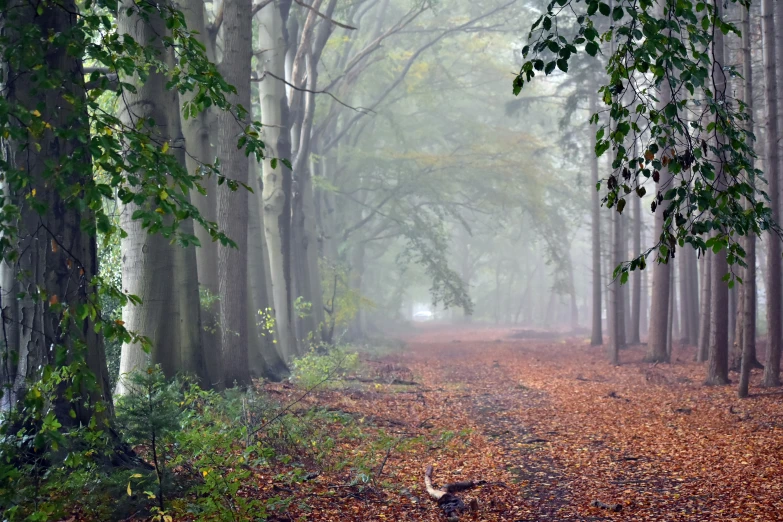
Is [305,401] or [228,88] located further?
[305,401]

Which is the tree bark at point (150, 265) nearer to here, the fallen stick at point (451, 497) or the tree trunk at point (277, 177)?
the fallen stick at point (451, 497)

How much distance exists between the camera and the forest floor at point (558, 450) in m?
6.11

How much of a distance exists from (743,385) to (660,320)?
661 cm

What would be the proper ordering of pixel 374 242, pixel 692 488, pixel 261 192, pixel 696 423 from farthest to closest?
1. pixel 374 242
2. pixel 261 192
3. pixel 696 423
4. pixel 692 488

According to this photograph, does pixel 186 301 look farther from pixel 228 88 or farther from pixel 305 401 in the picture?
pixel 228 88

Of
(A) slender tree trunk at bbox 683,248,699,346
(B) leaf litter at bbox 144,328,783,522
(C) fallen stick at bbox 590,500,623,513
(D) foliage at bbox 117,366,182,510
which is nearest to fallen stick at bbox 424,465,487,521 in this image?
(B) leaf litter at bbox 144,328,783,522

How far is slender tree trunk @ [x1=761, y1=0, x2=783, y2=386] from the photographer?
38.8 feet

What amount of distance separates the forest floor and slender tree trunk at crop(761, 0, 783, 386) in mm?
702

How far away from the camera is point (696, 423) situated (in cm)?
1009

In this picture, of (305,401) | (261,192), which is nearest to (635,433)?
(305,401)

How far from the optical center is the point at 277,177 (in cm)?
1706

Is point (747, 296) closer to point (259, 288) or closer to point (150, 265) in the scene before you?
point (150, 265)

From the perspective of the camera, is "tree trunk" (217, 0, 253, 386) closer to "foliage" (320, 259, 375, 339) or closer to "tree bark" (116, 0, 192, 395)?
"tree bark" (116, 0, 192, 395)

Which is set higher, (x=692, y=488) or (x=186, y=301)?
(x=186, y=301)
